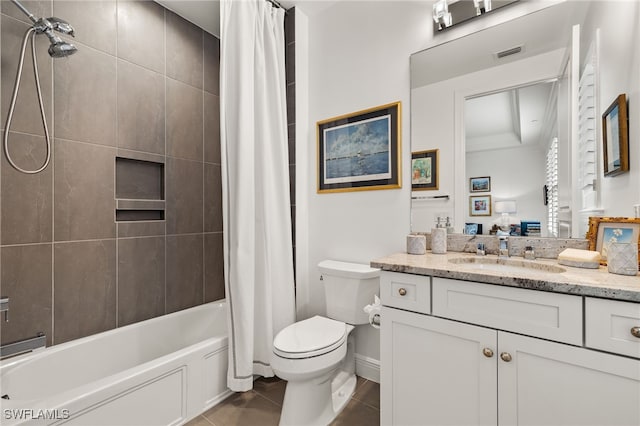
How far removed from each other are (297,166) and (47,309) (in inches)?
67.2

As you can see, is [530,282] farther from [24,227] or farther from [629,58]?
[24,227]

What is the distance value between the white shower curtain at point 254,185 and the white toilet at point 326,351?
30 cm

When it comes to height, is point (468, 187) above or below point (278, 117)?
below

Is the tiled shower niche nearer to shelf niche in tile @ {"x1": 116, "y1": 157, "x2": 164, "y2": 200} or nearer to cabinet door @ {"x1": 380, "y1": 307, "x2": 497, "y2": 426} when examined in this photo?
shelf niche in tile @ {"x1": 116, "y1": 157, "x2": 164, "y2": 200}

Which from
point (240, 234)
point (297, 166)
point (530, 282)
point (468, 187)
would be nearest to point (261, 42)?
point (297, 166)

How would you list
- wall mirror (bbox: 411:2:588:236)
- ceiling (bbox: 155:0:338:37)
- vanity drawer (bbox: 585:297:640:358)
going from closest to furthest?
1. vanity drawer (bbox: 585:297:640:358)
2. wall mirror (bbox: 411:2:588:236)
3. ceiling (bbox: 155:0:338:37)

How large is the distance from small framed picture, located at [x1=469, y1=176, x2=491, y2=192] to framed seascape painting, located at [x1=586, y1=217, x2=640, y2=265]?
0.44 metres

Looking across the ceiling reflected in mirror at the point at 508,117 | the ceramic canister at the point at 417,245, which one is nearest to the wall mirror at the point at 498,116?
the ceiling reflected in mirror at the point at 508,117

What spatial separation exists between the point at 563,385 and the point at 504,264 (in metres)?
0.55

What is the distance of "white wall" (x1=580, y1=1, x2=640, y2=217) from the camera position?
1.10 metres

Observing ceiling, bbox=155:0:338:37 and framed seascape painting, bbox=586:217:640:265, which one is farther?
ceiling, bbox=155:0:338:37

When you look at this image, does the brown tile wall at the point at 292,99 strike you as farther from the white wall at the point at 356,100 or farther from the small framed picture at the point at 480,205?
the small framed picture at the point at 480,205

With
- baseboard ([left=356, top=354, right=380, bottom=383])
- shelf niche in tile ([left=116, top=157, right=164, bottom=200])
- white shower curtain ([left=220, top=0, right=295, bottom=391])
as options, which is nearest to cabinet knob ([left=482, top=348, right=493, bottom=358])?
baseboard ([left=356, top=354, right=380, bottom=383])

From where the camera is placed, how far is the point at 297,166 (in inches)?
86.9
